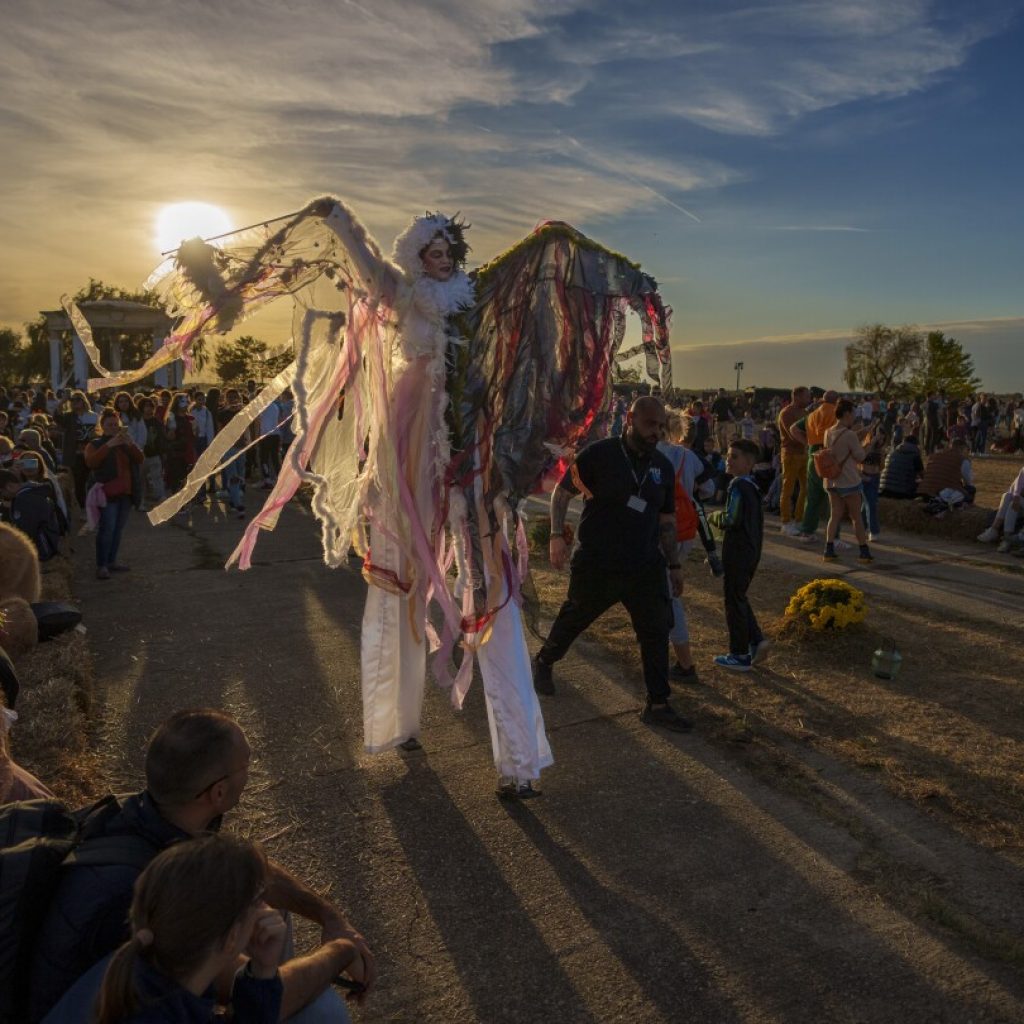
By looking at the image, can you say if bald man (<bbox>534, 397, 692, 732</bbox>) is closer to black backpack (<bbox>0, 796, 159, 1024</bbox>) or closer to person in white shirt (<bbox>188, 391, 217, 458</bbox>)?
black backpack (<bbox>0, 796, 159, 1024</bbox>)

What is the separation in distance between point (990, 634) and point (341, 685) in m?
4.93

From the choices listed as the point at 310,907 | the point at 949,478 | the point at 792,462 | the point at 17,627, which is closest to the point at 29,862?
the point at 310,907

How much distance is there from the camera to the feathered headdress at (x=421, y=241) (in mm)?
3861

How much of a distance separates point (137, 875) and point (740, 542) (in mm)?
4596

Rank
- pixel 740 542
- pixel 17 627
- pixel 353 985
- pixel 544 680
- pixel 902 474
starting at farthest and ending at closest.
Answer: pixel 902 474 → pixel 740 542 → pixel 544 680 → pixel 17 627 → pixel 353 985

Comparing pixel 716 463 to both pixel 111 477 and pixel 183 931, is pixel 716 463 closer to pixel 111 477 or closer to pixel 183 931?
pixel 111 477

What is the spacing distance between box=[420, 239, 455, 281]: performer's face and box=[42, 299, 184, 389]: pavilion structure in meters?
22.9

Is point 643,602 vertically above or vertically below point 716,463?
below

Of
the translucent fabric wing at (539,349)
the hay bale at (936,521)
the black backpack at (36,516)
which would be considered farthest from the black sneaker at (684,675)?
the hay bale at (936,521)

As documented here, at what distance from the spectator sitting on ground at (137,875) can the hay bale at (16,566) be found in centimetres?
181

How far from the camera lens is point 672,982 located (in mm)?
2857

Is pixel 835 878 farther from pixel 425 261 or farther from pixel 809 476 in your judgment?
pixel 809 476

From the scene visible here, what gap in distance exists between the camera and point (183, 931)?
161 centimetres

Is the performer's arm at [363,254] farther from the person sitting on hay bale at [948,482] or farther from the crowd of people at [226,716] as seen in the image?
the person sitting on hay bale at [948,482]
